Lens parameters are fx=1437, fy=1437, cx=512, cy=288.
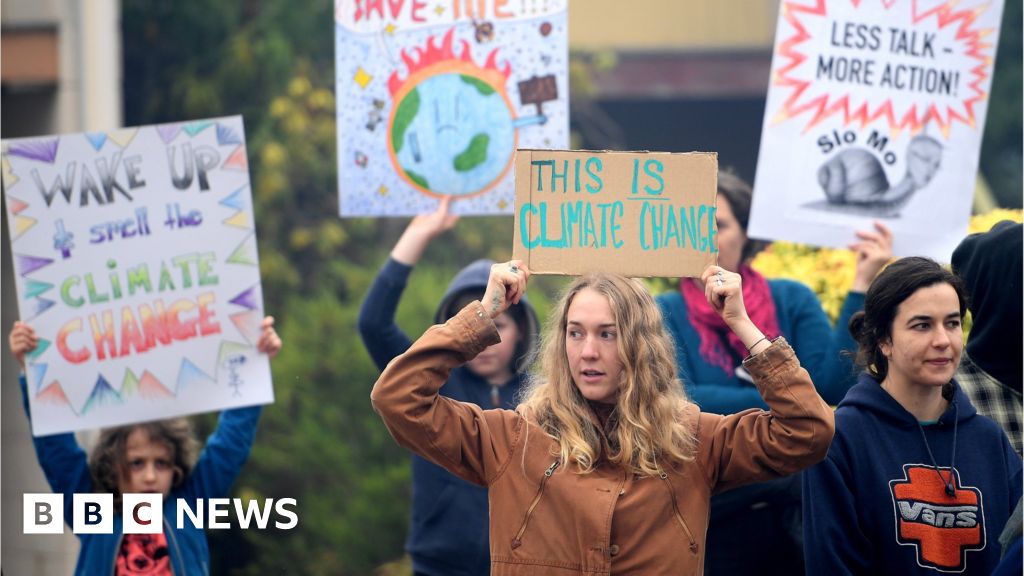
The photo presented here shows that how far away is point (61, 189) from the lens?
16.3 ft


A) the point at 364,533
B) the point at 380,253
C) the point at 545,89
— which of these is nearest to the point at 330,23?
the point at 380,253

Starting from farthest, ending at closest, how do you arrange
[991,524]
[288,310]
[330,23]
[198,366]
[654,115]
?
[654,115] < [330,23] < [288,310] < [198,366] < [991,524]

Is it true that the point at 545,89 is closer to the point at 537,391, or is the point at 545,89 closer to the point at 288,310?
the point at 537,391

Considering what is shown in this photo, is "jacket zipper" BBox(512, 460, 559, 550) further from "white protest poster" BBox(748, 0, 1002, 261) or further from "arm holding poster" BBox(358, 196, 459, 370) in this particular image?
"white protest poster" BBox(748, 0, 1002, 261)

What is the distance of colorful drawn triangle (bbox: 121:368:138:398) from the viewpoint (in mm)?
4918

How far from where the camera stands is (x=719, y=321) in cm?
450

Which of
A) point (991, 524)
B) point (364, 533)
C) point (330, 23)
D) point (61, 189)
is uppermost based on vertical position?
point (330, 23)

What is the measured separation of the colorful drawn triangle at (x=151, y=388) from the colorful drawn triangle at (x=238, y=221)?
0.59 m

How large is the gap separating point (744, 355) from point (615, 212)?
0.97 metres

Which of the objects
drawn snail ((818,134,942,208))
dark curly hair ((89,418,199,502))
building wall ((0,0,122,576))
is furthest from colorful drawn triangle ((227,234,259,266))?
building wall ((0,0,122,576))

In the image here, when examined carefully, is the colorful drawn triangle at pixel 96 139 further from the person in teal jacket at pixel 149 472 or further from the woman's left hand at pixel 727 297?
the woman's left hand at pixel 727 297

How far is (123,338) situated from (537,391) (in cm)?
192

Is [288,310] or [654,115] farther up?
[654,115]

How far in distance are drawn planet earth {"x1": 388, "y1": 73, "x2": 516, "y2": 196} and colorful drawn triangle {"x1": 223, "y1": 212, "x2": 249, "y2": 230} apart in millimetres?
570
